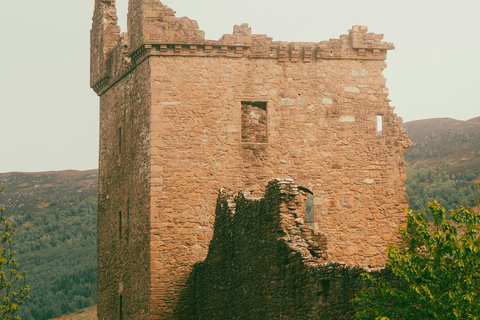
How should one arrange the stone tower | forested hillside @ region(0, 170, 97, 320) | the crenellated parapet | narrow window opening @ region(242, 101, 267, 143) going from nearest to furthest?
1. the stone tower
2. narrow window opening @ region(242, 101, 267, 143)
3. the crenellated parapet
4. forested hillside @ region(0, 170, 97, 320)

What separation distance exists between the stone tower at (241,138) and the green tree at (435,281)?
5.31m

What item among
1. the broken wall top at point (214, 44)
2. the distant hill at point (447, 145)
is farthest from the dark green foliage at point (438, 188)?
the broken wall top at point (214, 44)

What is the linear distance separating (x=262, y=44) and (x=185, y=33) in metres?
2.16

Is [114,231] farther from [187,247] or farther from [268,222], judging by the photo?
[268,222]

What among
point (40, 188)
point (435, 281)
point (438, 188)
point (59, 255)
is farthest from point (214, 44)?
point (40, 188)

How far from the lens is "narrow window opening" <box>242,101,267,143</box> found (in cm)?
2305

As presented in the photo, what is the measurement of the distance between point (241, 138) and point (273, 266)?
7465 mm

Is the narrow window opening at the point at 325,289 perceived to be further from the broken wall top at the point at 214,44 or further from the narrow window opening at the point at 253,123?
the broken wall top at the point at 214,44

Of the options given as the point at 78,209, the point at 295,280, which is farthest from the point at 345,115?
the point at 78,209

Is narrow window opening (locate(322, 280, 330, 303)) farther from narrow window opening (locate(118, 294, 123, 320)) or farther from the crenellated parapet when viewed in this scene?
the crenellated parapet

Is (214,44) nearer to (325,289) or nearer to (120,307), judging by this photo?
(120,307)

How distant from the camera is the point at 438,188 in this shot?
60.9m

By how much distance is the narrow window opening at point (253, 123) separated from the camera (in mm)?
23047

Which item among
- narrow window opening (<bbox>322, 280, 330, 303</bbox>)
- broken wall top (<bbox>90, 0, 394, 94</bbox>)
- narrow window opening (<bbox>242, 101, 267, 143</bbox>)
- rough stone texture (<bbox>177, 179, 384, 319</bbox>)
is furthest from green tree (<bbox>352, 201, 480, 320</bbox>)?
broken wall top (<bbox>90, 0, 394, 94</bbox>)
